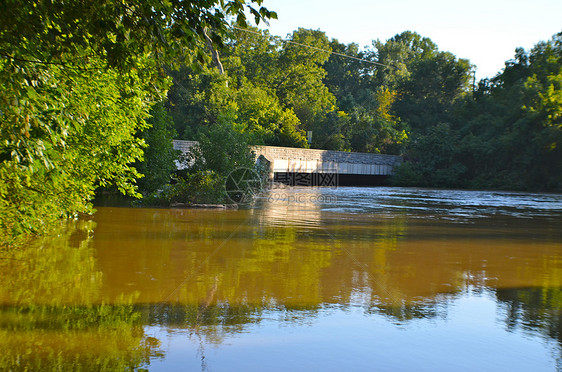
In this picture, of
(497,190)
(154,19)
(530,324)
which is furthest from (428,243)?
(497,190)

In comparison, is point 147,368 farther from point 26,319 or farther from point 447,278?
point 447,278

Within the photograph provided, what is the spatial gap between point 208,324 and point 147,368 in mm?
1371

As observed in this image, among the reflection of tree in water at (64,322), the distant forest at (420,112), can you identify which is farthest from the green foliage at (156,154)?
the reflection of tree in water at (64,322)

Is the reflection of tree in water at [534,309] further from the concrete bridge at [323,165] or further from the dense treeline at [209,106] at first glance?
the concrete bridge at [323,165]

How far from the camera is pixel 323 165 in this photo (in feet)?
168

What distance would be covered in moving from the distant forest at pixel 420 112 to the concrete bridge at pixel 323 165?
2.26 metres

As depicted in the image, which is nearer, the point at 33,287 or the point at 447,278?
the point at 33,287

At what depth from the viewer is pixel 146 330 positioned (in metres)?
6.10

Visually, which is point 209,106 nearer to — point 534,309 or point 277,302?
point 277,302

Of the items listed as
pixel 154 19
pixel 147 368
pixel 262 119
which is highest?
pixel 262 119

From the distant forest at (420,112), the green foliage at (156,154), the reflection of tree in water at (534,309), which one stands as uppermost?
the distant forest at (420,112)

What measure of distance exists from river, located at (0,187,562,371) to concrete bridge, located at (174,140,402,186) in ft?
96.3

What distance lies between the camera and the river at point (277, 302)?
540 cm

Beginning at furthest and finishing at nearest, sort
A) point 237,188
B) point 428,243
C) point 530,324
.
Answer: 1. point 237,188
2. point 428,243
3. point 530,324
